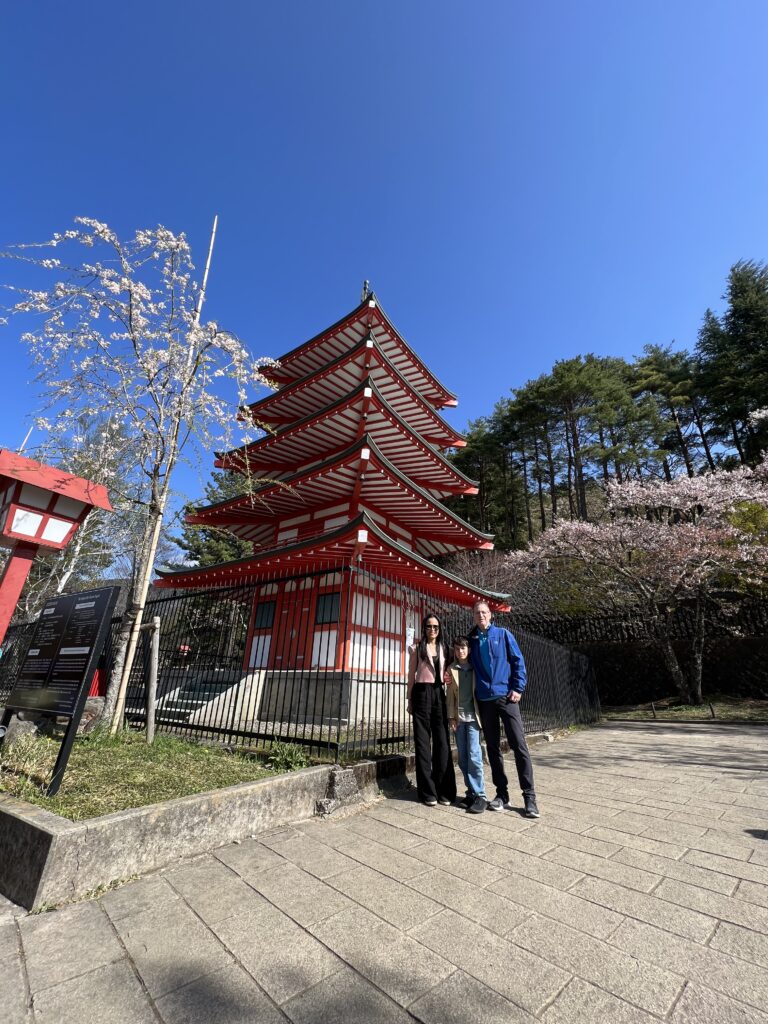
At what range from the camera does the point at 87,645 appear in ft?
12.8

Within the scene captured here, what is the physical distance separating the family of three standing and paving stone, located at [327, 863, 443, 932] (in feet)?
5.29

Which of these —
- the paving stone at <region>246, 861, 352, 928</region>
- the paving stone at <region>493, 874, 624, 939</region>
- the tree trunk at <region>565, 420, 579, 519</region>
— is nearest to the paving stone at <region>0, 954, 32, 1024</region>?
the paving stone at <region>246, 861, 352, 928</region>

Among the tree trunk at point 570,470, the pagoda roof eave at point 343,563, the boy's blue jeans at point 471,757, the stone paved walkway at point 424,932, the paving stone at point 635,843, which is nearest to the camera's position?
the stone paved walkway at point 424,932

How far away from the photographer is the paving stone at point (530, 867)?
2771 mm

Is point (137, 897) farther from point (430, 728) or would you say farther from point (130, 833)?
point (430, 728)

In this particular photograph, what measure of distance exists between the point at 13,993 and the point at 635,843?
12.8ft

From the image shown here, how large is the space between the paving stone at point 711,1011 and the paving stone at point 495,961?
42 centimetres

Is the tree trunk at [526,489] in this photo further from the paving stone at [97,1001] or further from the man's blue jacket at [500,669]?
the paving stone at [97,1001]

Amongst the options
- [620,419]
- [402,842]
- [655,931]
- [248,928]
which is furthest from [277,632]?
[620,419]

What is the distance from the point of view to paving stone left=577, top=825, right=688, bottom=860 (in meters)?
3.22

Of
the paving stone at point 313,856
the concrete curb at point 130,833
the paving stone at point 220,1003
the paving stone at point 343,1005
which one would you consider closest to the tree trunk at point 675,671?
the concrete curb at point 130,833

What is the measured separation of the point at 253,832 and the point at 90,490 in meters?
3.99

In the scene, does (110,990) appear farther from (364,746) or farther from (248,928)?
(364,746)

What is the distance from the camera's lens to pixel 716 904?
248 centimetres
